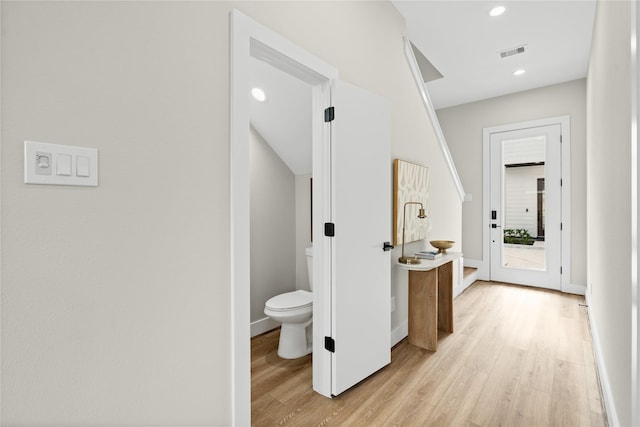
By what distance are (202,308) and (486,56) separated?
155 inches

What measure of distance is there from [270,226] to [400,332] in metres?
1.54

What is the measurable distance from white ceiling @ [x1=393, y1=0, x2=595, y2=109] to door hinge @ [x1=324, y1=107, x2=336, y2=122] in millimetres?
1475

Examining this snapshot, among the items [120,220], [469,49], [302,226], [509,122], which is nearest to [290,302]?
[302,226]

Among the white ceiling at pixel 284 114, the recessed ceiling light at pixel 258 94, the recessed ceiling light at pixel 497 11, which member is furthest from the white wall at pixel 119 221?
the recessed ceiling light at pixel 497 11

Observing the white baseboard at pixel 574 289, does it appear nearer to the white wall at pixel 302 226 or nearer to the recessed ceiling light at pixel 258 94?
the white wall at pixel 302 226

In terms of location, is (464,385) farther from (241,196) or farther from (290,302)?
(241,196)

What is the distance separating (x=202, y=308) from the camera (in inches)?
49.4

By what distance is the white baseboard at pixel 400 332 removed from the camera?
2.60 metres

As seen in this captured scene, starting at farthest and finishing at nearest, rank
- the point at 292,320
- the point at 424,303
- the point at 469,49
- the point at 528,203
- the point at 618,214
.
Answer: the point at 528,203, the point at 469,49, the point at 424,303, the point at 292,320, the point at 618,214

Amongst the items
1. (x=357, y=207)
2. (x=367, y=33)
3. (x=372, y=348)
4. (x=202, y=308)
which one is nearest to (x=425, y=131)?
(x=367, y=33)

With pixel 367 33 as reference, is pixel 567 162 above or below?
below

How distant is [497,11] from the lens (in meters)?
2.71

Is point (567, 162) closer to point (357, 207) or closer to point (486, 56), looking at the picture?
point (486, 56)

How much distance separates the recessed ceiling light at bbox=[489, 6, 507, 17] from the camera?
2.67m
